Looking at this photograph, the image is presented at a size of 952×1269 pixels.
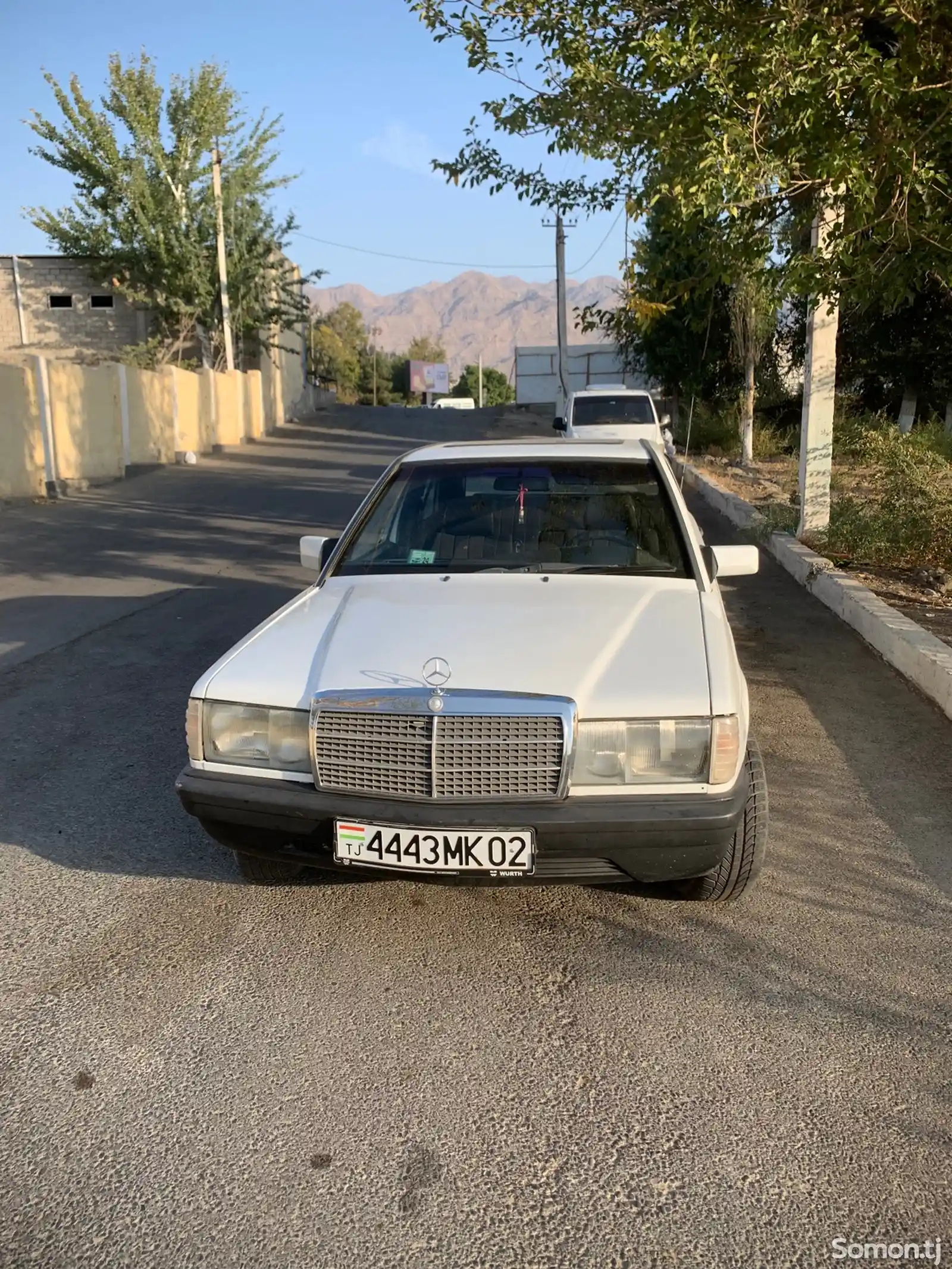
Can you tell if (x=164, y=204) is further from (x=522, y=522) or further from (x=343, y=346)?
(x=343, y=346)

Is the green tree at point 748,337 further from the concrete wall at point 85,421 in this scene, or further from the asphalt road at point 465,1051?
the asphalt road at point 465,1051

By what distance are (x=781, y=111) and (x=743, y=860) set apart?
187 inches

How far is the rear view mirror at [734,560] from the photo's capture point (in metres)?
4.59

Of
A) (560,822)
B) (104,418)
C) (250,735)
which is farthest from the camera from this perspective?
(104,418)

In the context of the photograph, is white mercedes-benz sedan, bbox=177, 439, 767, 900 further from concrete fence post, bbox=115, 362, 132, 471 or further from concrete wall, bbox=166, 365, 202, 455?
concrete wall, bbox=166, 365, 202, 455

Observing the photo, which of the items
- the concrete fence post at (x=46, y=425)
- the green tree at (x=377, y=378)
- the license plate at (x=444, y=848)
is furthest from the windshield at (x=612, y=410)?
the green tree at (x=377, y=378)

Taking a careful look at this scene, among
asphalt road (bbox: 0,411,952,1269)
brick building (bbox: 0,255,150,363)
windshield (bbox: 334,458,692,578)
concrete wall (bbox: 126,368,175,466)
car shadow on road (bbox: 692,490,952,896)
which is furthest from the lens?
brick building (bbox: 0,255,150,363)

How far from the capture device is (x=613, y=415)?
18297 millimetres

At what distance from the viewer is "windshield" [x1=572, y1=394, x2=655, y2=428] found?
18234mm

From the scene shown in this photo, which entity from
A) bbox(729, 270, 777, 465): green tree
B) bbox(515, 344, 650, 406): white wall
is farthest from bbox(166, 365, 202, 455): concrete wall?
bbox(515, 344, 650, 406): white wall

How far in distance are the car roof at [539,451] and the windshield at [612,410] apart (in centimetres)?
1345

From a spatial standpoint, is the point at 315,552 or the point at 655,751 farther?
the point at 315,552

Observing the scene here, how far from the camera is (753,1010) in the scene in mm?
3021

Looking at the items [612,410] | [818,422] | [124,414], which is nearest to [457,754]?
[818,422]
